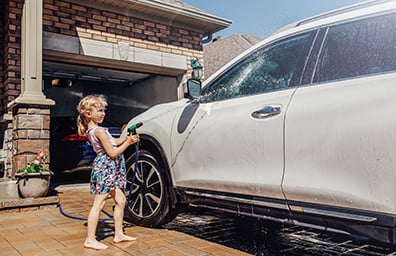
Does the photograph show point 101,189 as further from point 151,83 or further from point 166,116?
point 151,83

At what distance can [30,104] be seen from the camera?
4.87m

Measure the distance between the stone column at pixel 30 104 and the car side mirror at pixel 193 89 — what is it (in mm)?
2982

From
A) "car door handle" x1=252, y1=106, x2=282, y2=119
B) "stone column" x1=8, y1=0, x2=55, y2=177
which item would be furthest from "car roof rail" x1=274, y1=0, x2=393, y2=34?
"stone column" x1=8, y1=0, x2=55, y2=177

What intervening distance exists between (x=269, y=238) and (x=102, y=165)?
1604 millimetres

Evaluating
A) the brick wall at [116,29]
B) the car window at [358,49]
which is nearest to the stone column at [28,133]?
the brick wall at [116,29]

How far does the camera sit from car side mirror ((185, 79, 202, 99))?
9.35ft

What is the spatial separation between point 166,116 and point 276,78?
3.87 feet

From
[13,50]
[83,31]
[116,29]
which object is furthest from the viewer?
[116,29]

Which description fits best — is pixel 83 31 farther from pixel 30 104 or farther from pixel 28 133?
pixel 28 133

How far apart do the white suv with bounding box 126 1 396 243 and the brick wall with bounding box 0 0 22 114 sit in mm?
3599

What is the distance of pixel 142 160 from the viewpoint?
3453 mm

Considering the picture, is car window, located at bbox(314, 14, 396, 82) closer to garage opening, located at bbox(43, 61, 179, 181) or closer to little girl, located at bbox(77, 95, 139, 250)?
little girl, located at bbox(77, 95, 139, 250)

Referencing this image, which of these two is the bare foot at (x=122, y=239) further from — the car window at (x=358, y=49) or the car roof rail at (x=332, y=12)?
the car roof rail at (x=332, y=12)

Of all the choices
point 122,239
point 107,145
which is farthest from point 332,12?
point 122,239
